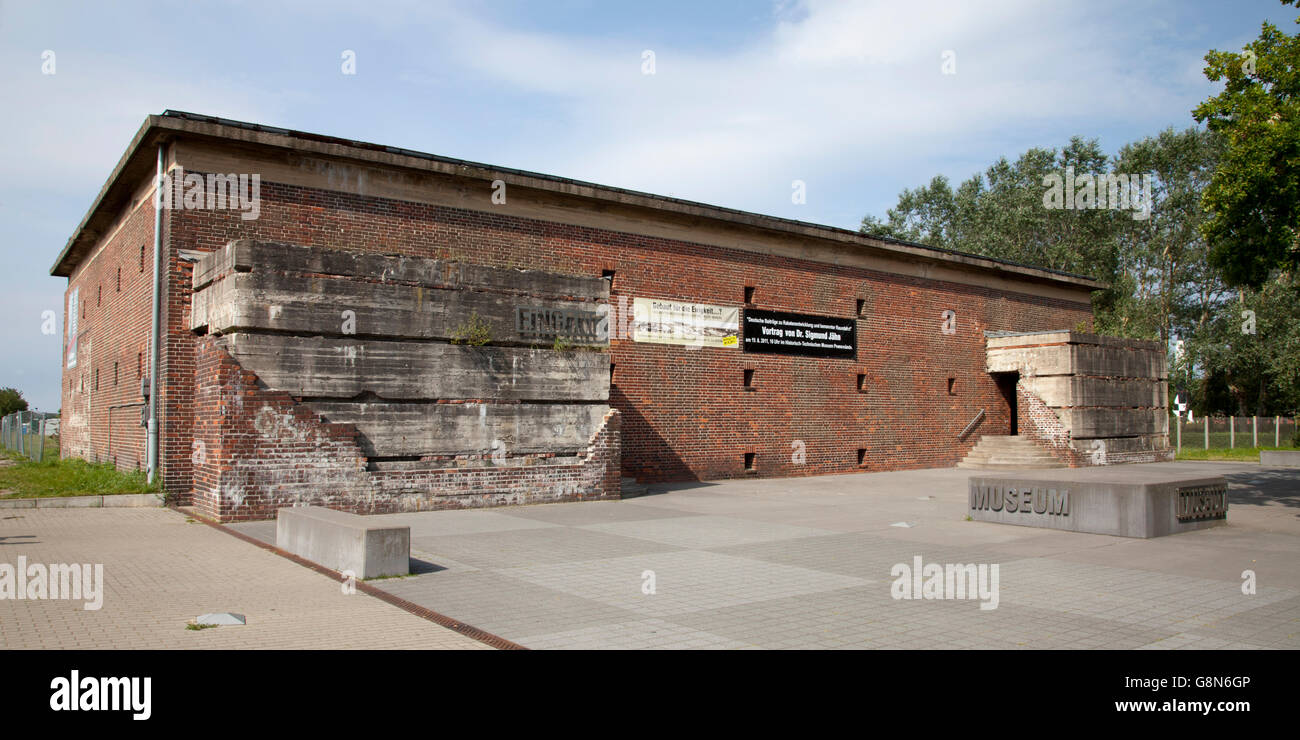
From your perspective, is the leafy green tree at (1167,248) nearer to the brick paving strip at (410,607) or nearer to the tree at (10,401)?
the brick paving strip at (410,607)

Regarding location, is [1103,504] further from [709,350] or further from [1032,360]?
[1032,360]

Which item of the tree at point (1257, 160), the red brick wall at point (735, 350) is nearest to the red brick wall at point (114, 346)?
the red brick wall at point (735, 350)

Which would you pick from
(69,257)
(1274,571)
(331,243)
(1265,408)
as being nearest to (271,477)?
(331,243)

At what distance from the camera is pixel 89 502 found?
1466cm

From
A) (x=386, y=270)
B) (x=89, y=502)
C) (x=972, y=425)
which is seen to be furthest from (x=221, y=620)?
(x=972, y=425)

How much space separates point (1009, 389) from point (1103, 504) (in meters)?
18.5

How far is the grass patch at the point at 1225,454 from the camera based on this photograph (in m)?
32.3

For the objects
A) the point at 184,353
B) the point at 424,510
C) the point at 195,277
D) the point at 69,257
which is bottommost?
the point at 424,510

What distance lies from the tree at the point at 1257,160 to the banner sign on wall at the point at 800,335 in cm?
1024

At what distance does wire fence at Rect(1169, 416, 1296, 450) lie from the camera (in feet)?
124
